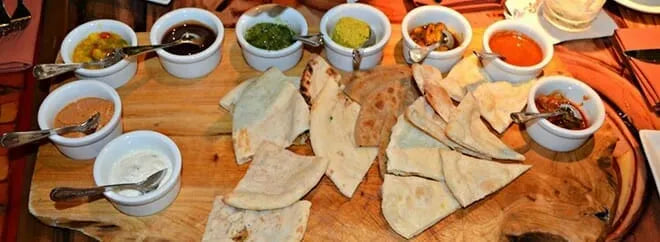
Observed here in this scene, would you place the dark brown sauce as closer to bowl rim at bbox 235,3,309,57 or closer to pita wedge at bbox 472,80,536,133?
bowl rim at bbox 235,3,309,57

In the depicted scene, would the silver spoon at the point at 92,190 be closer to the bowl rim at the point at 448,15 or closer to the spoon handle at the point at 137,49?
the spoon handle at the point at 137,49

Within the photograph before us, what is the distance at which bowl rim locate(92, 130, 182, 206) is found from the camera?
197cm

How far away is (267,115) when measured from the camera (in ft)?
7.41

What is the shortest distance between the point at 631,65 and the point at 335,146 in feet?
3.98

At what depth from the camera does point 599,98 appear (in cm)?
226

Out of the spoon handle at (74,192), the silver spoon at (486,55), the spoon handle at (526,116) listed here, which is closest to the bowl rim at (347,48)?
the silver spoon at (486,55)

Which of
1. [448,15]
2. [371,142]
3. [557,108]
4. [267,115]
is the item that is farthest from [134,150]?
[557,108]

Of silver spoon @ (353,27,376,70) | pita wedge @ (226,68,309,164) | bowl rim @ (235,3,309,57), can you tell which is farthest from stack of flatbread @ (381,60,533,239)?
bowl rim @ (235,3,309,57)

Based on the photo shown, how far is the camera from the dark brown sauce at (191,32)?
2375 mm

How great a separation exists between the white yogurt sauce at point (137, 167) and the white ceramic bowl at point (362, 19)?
716mm

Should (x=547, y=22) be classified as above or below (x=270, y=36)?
below

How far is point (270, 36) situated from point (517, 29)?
0.95 metres

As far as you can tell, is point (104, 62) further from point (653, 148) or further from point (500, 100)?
point (653, 148)

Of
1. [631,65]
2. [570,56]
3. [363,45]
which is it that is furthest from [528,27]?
[363,45]
